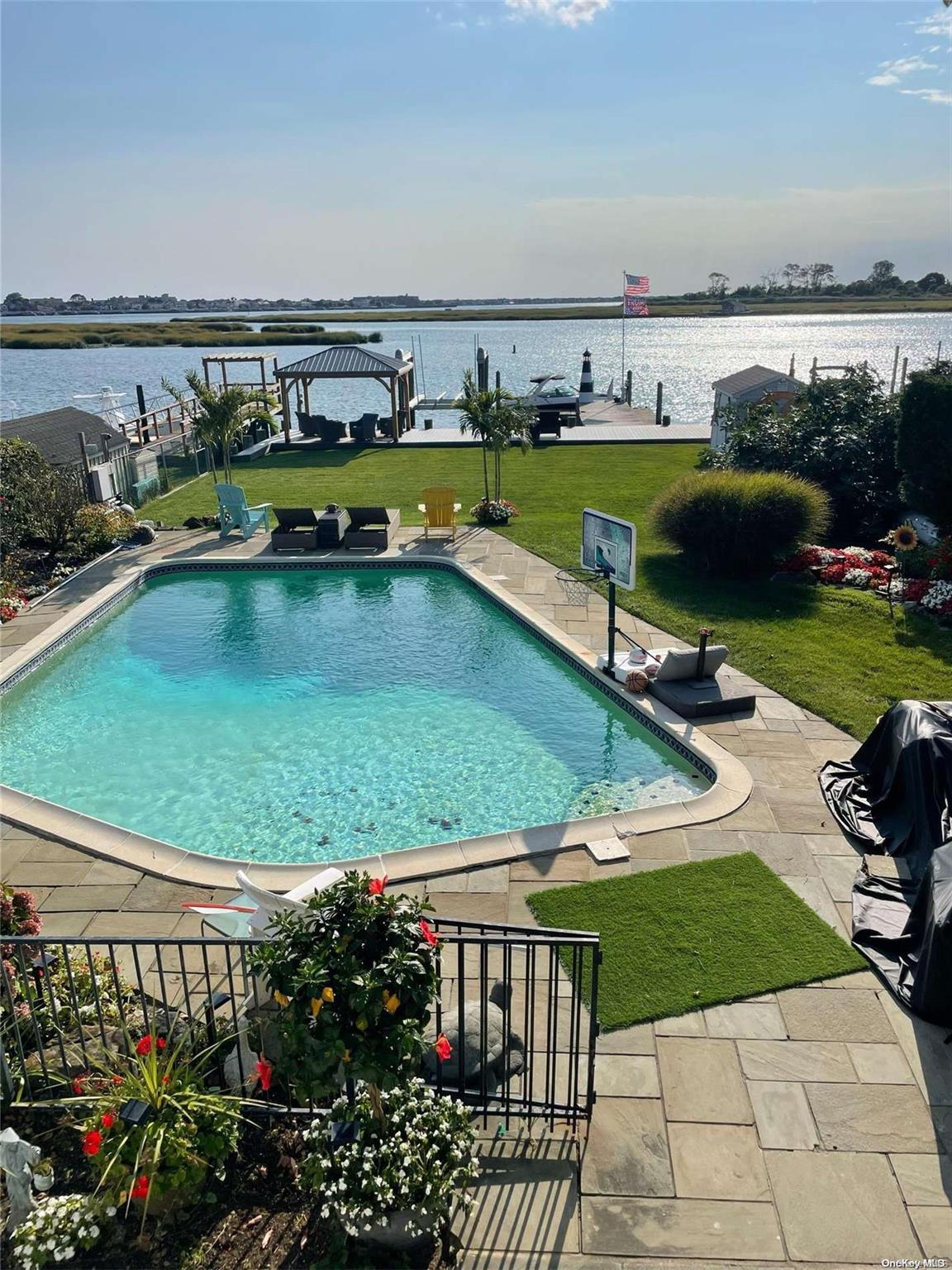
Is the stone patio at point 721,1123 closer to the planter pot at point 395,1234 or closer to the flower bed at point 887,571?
the planter pot at point 395,1234

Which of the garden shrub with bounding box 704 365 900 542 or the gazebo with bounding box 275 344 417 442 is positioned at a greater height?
the gazebo with bounding box 275 344 417 442

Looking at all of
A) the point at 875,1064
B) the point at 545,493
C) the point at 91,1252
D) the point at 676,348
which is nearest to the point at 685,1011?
the point at 875,1064

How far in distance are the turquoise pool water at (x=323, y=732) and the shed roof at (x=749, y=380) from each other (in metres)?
→ 11.9

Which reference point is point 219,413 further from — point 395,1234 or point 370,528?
point 395,1234

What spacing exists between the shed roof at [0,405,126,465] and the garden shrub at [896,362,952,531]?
1561cm

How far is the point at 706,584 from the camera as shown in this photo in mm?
13578

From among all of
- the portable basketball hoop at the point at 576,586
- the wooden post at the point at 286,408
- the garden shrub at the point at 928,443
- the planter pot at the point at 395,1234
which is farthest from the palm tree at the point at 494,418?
the planter pot at the point at 395,1234

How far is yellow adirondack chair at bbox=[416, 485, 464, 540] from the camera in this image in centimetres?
1625

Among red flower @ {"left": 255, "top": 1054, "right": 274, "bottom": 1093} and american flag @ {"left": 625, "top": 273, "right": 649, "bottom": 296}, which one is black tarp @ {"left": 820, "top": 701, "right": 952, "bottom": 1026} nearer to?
red flower @ {"left": 255, "top": 1054, "right": 274, "bottom": 1093}

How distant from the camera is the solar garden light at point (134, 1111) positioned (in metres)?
3.74

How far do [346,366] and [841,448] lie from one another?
49.3ft

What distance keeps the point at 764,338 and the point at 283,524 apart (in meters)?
96.4

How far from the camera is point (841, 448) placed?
1587 centimetres

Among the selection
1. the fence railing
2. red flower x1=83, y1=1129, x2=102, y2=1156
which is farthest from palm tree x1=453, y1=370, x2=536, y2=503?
red flower x1=83, y1=1129, x2=102, y2=1156
